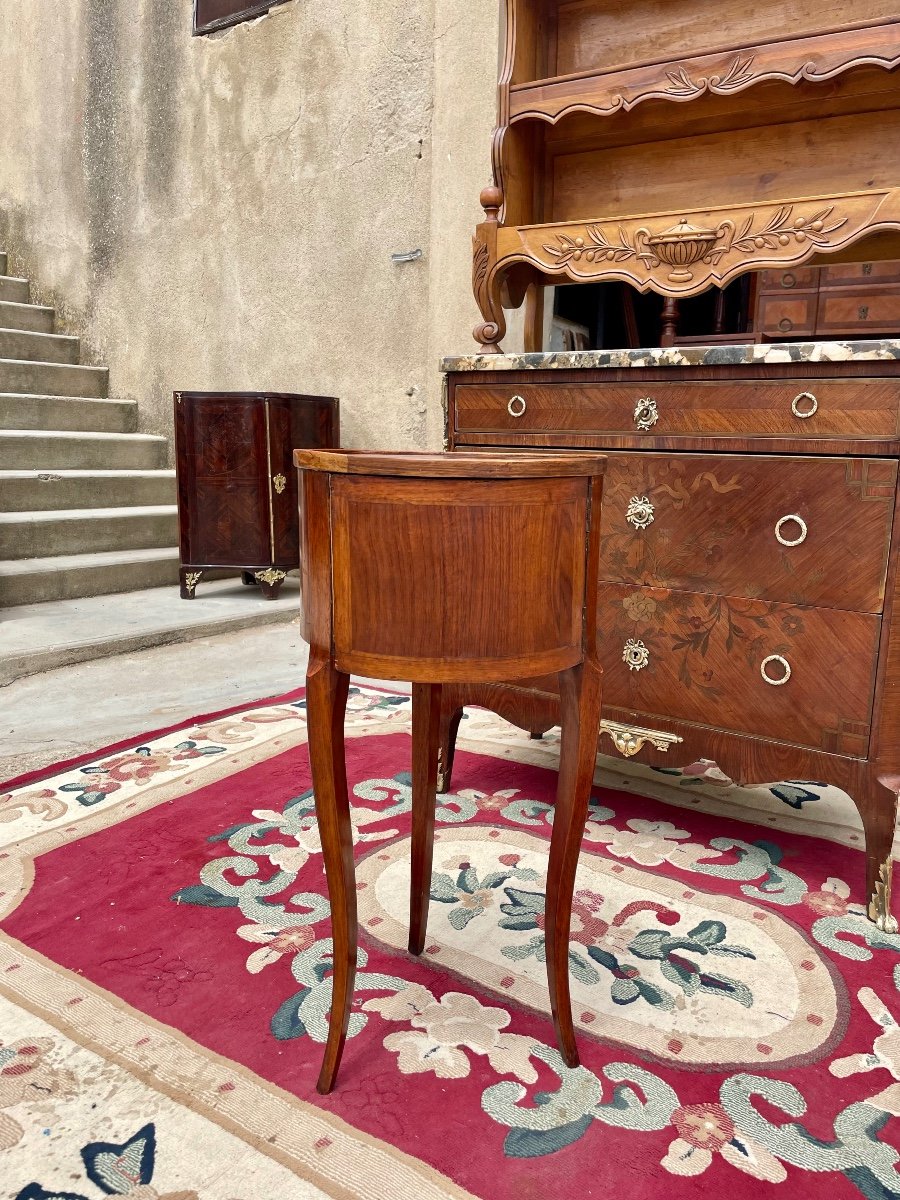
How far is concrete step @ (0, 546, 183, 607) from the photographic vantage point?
12.3 feet

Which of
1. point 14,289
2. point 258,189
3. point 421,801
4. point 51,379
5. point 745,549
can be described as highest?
point 258,189

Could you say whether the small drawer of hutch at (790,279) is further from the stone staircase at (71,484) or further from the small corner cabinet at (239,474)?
the stone staircase at (71,484)

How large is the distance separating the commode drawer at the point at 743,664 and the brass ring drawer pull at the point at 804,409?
376 millimetres

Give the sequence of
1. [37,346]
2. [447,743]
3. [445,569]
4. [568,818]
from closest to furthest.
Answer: [445,569], [568,818], [447,743], [37,346]

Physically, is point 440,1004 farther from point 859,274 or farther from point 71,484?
point 71,484

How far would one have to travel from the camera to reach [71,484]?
4543 millimetres

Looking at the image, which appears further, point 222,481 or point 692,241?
point 222,481

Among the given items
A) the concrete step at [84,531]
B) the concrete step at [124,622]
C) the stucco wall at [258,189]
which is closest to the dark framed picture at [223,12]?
the stucco wall at [258,189]

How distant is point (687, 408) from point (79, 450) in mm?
4094

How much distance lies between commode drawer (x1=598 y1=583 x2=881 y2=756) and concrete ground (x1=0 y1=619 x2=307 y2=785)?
1436 mm

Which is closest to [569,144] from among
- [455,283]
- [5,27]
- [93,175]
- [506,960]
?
[455,283]

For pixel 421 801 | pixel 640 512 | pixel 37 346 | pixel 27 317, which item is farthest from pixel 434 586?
pixel 27 317

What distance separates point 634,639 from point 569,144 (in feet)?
5.37

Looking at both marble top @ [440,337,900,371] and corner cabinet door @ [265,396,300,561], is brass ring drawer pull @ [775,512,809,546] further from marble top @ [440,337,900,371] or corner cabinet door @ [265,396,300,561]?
corner cabinet door @ [265,396,300,561]
